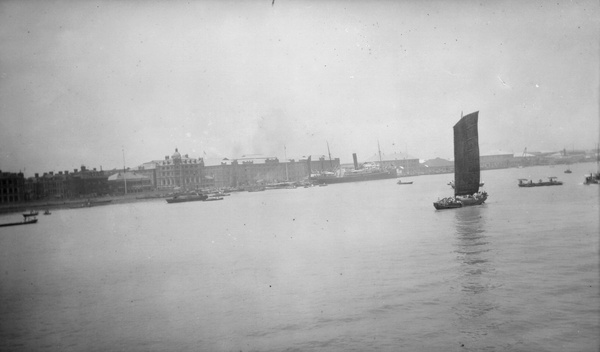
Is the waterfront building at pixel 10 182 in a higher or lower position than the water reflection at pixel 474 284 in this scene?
higher

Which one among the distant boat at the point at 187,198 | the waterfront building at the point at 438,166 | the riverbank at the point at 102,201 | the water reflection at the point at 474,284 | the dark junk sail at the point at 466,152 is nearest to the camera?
the water reflection at the point at 474,284

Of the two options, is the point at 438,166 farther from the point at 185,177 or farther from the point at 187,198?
the point at 187,198

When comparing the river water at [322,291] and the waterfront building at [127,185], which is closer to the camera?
the river water at [322,291]

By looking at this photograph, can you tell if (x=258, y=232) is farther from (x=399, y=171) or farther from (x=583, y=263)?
(x=399, y=171)

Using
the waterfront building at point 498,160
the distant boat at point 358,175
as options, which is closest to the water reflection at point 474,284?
the waterfront building at point 498,160

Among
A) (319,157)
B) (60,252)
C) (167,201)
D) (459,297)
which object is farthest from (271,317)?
(319,157)

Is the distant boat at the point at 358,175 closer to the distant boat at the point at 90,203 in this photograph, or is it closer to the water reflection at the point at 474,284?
the distant boat at the point at 90,203

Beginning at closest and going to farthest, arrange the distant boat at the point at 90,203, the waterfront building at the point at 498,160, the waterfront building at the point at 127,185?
the waterfront building at the point at 127,185 < the distant boat at the point at 90,203 < the waterfront building at the point at 498,160

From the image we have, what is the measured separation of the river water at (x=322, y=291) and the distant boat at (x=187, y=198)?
86.0 ft

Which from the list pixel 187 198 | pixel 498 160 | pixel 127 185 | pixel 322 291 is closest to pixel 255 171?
pixel 187 198

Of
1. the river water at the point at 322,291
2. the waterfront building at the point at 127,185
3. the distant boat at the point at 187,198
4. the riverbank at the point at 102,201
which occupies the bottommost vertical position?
the river water at the point at 322,291

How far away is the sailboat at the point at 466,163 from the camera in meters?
21.7

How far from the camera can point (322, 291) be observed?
30.1 ft

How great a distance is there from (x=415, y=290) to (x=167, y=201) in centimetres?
3842
